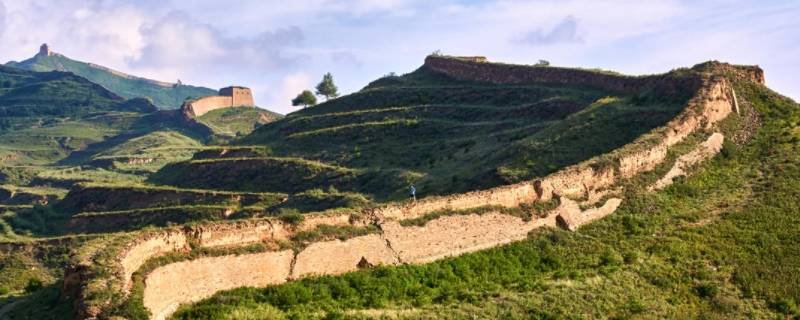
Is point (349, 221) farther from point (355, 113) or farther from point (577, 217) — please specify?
point (355, 113)

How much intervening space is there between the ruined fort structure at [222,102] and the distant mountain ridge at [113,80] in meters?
68.0

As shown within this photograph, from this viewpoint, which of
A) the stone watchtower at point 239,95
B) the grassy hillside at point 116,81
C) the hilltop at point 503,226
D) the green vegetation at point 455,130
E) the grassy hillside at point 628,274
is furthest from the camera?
the grassy hillside at point 116,81

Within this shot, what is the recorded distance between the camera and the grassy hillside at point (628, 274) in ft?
56.5

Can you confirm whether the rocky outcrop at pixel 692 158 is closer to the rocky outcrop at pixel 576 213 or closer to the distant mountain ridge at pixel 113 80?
the rocky outcrop at pixel 576 213

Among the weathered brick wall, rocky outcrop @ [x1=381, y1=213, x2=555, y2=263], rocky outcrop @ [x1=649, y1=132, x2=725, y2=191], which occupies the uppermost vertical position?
the weathered brick wall

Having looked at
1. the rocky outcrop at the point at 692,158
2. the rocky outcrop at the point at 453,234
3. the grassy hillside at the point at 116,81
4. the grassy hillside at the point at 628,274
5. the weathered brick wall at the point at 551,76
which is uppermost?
the grassy hillside at the point at 116,81

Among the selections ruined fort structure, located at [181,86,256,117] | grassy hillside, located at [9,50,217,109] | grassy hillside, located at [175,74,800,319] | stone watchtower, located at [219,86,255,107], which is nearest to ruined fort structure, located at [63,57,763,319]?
grassy hillside, located at [175,74,800,319]

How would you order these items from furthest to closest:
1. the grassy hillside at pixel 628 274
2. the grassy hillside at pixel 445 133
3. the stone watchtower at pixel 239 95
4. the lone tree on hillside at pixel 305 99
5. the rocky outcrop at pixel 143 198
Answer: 1. the stone watchtower at pixel 239 95
2. the lone tree on hillside at pixel 305 99
3. the rocky outcrop at pixel 143 198
4. the grassy hillside at pixel 445 133
5. the grassy hillside at pixel 628 274

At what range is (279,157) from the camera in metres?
49.4

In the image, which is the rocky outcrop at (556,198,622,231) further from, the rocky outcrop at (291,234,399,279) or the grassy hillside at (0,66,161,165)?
the grassy hillside at (0,66,161,165)

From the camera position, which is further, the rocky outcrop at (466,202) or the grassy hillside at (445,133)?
the grassy hillside at (445,133)

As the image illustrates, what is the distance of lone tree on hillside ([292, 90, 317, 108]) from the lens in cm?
7556

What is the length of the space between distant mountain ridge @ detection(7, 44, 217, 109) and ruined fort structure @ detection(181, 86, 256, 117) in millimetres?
68008

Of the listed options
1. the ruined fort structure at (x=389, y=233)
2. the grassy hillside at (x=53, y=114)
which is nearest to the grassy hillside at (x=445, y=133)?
the ruined fort structure at (x=389, y=233)
